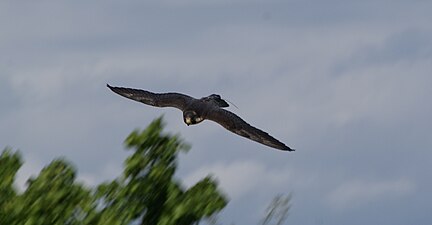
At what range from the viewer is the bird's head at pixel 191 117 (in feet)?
83.4

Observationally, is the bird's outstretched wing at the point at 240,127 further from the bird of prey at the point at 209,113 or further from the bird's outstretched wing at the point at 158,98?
the bird's outstretched wing at the point at 158,98

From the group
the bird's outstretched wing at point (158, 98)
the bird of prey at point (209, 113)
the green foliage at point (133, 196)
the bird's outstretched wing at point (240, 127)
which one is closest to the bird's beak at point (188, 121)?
the bird of prey at point (209, 113)

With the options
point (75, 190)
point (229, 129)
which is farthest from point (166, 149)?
point (229, 129)

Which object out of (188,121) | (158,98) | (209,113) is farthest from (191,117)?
(158,98)

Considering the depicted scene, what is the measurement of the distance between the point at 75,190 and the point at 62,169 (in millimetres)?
579

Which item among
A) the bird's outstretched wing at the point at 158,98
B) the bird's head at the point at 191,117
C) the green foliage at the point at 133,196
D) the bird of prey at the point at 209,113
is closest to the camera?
the green foliage at the point at 133,196

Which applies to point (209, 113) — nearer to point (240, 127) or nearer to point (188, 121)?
point (240, 127)

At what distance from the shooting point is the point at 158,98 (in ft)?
90.3

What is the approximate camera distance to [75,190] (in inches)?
686

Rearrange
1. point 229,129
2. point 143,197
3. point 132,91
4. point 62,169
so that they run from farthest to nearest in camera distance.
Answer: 1. point 132,91
2. point 229,129
3. point 62,169
4. point 143,197

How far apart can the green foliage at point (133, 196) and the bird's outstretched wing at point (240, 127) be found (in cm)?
748

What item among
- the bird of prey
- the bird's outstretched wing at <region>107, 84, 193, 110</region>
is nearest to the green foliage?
the bird of prey

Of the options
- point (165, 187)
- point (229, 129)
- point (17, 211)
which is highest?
point (229, 129)

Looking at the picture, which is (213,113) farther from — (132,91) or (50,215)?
(50,215)
